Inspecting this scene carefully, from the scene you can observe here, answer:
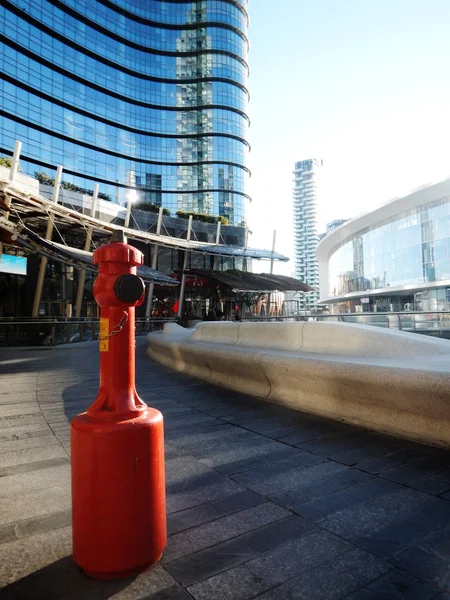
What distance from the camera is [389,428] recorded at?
3.46 metres

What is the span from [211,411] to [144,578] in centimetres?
305

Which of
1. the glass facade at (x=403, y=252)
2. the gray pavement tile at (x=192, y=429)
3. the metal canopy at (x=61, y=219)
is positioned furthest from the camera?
the glass facade at (x=403, y=252)

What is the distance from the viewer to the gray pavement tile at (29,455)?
3139 millimetres

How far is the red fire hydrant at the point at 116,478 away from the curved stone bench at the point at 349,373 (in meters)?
2.24

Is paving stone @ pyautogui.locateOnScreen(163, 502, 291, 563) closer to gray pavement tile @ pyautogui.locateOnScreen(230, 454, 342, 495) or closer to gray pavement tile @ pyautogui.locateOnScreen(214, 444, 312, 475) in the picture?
gray pavement tile @ pyautogui.locateOnScreen(230, 454, 342, 495)

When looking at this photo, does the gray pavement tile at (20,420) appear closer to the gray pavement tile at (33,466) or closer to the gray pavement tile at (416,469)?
the gray pavement tile at (33,466)

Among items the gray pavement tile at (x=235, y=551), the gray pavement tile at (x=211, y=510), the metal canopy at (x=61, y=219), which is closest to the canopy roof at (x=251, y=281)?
the metal canopy at (x=61, y=219)

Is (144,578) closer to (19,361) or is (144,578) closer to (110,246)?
(110,246)

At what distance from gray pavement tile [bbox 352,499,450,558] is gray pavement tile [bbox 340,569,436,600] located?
0.16m

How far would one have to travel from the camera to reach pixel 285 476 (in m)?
2.70

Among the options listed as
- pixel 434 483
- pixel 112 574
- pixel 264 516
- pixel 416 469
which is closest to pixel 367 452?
pixel 416 469

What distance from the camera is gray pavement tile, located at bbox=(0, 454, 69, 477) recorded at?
2938 millimetres

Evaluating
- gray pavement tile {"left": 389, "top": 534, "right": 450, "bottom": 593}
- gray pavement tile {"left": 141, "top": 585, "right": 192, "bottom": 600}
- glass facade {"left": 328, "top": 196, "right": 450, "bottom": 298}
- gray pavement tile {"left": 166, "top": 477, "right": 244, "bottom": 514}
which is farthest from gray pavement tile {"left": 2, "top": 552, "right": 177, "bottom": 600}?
glass facade {"left": 328, "top": 196, "right": 450, "bottom": 298}

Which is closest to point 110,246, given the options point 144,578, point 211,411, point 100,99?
point 144,578
